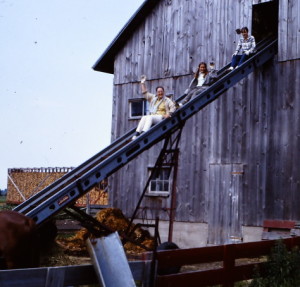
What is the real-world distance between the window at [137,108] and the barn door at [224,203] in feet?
12.4

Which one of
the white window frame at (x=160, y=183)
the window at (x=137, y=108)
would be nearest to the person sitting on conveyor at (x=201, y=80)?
the white window frame at (x=160, y=183)

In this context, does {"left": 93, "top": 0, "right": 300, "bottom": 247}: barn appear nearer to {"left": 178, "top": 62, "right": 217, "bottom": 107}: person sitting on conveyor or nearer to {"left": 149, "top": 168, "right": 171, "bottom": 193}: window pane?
{"left": 149, "top": 168, "right": 171, "bottom": 193}: window pane

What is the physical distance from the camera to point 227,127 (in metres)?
16.2

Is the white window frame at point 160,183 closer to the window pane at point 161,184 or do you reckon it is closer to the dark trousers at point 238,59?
the window pane at point 161,184

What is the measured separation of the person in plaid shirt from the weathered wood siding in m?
1.16

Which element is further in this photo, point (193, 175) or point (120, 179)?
point (120, 179)

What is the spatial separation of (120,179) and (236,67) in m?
6.68

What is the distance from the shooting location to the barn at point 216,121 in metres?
15.0

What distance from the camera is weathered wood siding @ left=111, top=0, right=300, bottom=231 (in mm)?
14859

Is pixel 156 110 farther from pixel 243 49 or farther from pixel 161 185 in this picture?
pixel 161 185

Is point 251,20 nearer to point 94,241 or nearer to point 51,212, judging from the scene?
point 51,212

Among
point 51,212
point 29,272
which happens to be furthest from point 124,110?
point 29,272

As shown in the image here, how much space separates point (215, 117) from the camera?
54.1 ft

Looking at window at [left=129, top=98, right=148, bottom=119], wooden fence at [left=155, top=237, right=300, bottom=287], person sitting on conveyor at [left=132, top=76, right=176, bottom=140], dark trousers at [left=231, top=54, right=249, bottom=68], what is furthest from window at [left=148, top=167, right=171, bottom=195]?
wooden fence at [left=155, top=237, right=300, bottom=287]
